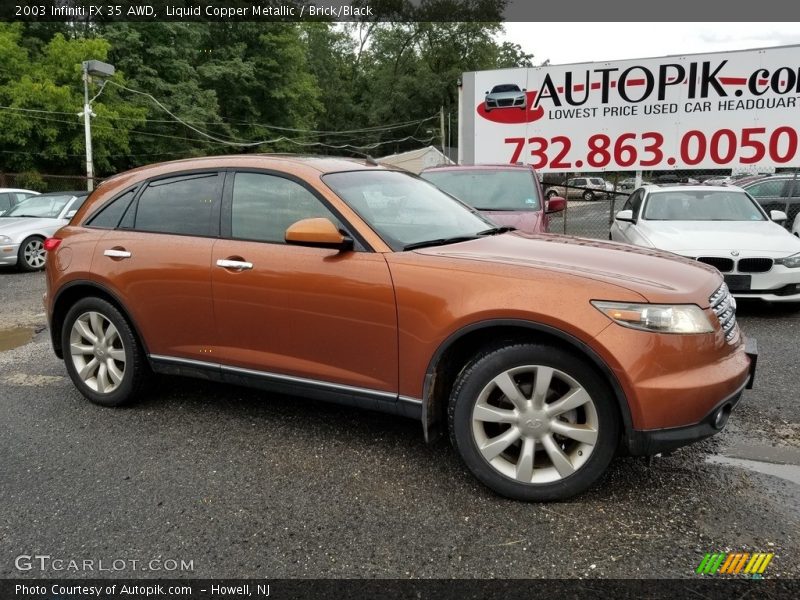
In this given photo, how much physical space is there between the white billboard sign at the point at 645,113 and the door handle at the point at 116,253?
9.98m

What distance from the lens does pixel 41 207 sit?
12.2 m

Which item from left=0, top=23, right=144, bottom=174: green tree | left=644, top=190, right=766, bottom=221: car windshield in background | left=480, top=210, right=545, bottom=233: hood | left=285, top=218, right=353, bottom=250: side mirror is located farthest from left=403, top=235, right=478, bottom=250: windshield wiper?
left=0, top=23, right=144, bottom=174: green tree

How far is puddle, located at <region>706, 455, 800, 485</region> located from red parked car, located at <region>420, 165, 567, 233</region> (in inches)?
152

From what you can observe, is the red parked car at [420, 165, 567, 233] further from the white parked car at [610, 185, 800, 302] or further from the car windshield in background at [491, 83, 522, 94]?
the car windshield in background at [491, 83, 522, 94]

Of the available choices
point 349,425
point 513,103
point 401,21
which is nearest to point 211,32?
point 401,21

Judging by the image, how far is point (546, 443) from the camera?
9.45 ft

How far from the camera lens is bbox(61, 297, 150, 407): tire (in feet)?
13.5

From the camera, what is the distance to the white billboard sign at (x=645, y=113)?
11406 mm

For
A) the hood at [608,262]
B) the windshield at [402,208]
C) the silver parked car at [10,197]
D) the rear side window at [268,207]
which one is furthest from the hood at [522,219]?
the silver parked car at [10,197]

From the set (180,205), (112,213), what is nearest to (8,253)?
(112,213)

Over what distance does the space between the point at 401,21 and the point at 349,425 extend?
66604mm

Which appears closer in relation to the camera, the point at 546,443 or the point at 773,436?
the point at 546,443

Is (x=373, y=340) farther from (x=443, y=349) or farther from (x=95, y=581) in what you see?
(x=95, y=581)

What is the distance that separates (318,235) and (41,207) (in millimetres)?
11119
